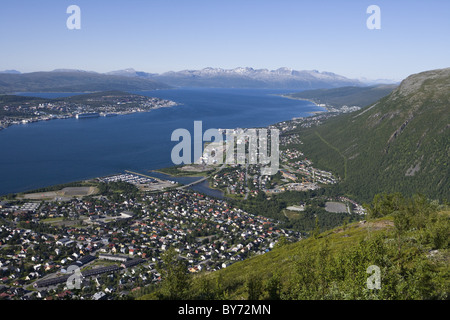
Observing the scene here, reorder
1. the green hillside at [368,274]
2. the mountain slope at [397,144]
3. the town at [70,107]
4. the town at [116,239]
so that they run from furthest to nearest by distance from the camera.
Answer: the town at [70,107], the mountain slope at [397,144], the town at [116,239], the green hillside at [368,274]

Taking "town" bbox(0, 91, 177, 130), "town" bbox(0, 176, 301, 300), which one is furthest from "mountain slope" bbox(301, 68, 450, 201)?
"town" bbox(0, 91, 177, 130)

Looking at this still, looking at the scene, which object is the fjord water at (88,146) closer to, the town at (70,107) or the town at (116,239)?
the town at (70,107)

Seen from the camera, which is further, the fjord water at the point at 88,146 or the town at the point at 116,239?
the fjord water at the point at 88,146

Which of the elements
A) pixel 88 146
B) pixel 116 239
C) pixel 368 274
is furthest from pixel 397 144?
pixel 88 146

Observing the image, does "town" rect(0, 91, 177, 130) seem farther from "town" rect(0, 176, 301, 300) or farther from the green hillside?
the green hillside

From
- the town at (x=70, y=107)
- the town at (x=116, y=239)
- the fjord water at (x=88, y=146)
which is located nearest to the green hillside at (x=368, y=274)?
the town at (x=116, y=239)
